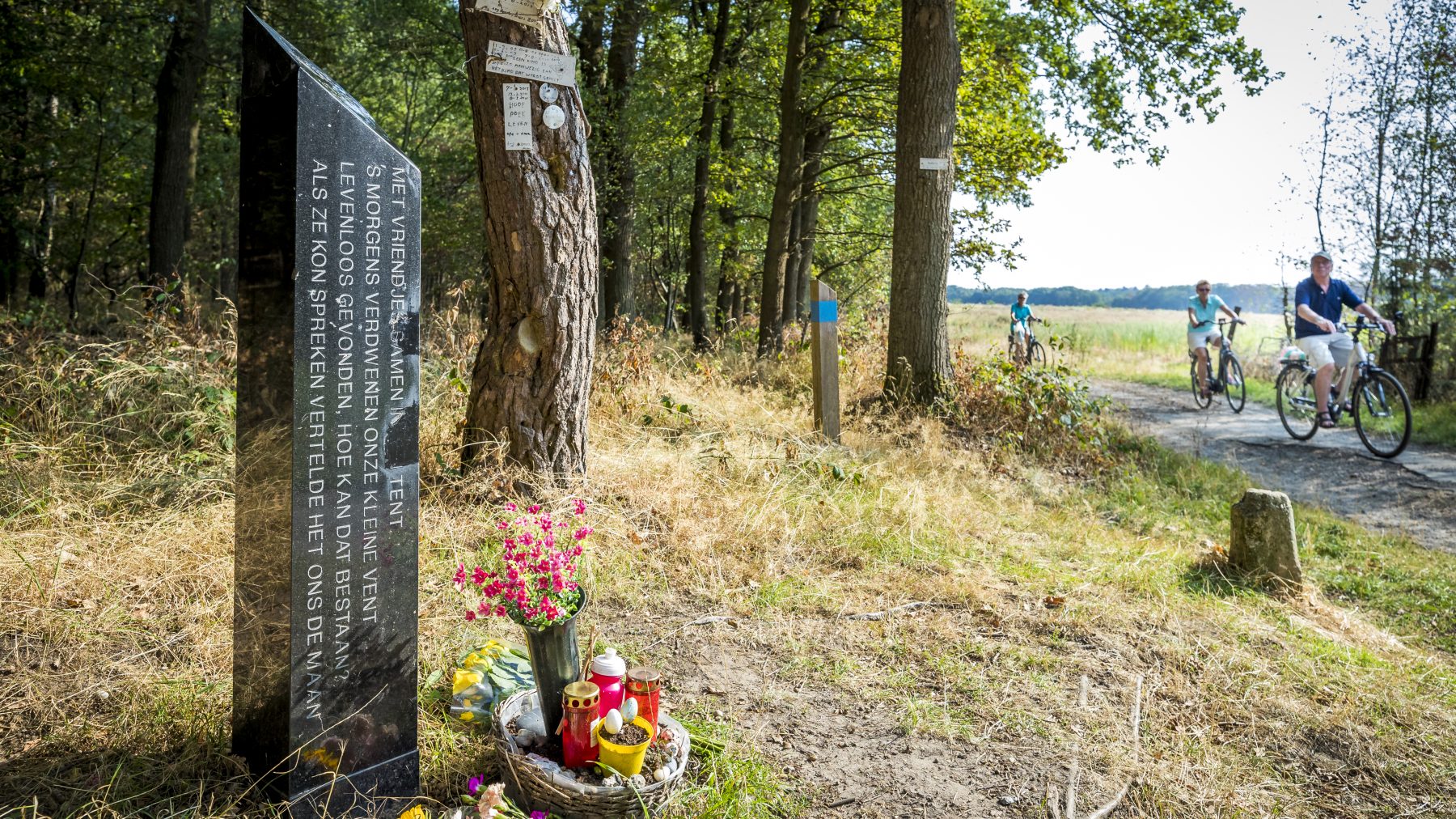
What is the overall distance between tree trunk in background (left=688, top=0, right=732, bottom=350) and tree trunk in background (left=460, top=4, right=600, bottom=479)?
808 cm

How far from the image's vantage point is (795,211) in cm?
1727

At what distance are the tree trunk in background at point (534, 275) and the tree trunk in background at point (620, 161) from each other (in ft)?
22.8

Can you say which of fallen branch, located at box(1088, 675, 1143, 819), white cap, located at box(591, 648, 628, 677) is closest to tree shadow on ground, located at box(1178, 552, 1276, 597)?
fallen branch, located at box(1088, 675, 1143, 819)

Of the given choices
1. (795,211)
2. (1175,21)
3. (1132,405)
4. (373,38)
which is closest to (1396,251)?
(1132,405)

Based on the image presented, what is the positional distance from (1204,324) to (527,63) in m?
10.9

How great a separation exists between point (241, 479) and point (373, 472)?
1.16ft

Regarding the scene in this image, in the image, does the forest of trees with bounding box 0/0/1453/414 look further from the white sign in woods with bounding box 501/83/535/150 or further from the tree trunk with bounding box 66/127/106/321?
the white sign in woods with bounding box 501/83/535/150

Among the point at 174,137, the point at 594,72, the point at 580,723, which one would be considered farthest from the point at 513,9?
the point at 174,137

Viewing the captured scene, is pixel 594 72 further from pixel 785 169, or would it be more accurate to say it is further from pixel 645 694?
pixel 645 694

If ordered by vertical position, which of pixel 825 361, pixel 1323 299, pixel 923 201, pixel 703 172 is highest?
pixel 703 172

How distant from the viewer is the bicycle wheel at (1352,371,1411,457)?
9.13 meters

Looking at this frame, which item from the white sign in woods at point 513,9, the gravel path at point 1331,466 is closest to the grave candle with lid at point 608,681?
the white sign in woods at point 513,9

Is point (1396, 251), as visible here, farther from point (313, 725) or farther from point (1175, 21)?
point (313, 725)

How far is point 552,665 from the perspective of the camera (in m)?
2.72
